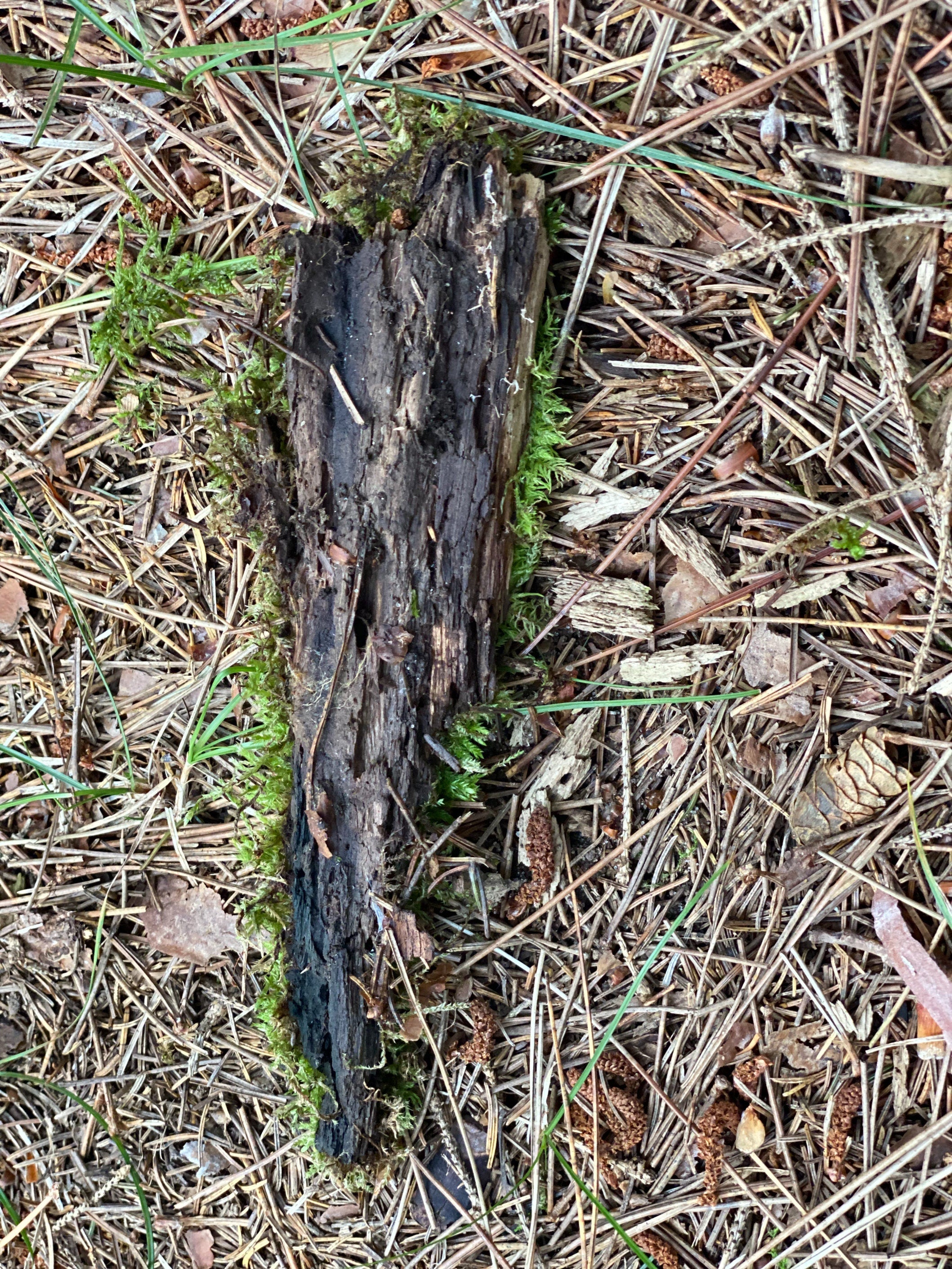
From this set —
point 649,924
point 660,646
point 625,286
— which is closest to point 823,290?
point 625,286

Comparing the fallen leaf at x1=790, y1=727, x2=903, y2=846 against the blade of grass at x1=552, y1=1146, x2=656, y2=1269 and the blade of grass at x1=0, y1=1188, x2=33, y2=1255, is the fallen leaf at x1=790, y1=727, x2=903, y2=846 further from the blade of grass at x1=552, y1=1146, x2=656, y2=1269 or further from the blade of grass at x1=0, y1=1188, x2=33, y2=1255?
the blade of grass at x1=0, y1=1188, x2=33, y2=1255

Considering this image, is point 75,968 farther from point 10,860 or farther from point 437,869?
point 437,869

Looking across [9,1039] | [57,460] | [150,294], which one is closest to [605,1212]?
[9,1039]

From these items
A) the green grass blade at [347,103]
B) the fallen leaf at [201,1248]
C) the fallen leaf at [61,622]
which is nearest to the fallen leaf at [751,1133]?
the fallen leaf at [201,1248]

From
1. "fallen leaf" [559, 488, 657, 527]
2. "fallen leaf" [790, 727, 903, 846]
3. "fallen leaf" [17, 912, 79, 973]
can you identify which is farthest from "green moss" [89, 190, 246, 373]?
"fallen leaf" [790, 727, 903, 846]

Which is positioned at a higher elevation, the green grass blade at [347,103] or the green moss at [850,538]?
the green grass blade at [347,103]

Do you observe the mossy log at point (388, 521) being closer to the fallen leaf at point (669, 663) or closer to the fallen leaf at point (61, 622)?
the fallen leaf at point (669, 663)
